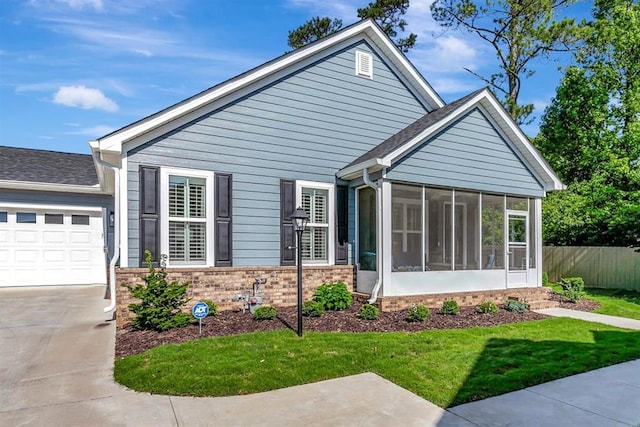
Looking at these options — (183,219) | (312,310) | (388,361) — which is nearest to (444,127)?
(312,310)

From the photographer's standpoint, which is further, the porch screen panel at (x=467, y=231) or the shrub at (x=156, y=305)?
the porch screen panel at (x=467, y=231)

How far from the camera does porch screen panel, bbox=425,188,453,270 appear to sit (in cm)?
1001

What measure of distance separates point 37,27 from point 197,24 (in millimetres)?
4015

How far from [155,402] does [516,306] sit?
812cm

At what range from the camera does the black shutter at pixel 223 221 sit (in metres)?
8.43

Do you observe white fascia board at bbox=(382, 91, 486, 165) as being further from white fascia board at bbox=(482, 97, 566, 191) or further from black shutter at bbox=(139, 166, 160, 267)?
black shutter at bbox=(139, 166, 160, 267)

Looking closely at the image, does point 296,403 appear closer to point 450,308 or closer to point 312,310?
point 312,310

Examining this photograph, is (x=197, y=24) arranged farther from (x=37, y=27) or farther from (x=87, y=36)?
(x=37, y=27)

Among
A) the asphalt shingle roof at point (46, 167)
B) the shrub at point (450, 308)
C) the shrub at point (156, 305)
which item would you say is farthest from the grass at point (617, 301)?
the asphalt shingle roof at point (46, 167)

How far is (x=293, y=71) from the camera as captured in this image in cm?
956

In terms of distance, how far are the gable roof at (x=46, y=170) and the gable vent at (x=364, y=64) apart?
907 cm

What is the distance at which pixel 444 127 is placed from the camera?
9.63 metres

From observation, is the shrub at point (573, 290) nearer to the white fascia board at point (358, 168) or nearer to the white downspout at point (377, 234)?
the white downspout at point (377, 234)

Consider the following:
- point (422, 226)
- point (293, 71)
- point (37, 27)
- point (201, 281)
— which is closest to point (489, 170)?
point (422, 226)
